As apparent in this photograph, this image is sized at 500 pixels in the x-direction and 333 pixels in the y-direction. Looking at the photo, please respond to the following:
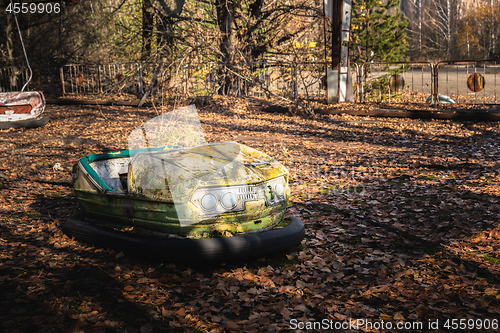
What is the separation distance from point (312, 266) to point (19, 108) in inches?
441

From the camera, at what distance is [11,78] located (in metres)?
20.1

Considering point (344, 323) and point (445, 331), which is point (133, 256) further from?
point (445, 331)

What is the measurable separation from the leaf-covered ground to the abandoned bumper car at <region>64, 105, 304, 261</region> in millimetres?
232

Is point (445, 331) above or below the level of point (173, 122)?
below

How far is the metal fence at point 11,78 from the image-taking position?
2023 cm

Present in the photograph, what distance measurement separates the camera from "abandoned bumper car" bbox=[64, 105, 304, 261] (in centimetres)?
354

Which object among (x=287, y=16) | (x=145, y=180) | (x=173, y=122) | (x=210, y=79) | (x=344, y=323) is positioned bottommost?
(x=344, y=323)

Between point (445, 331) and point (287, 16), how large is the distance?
15.6m

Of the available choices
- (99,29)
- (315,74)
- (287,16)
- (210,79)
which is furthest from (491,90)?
(99,29)

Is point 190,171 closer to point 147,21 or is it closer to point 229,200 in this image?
point 229,200

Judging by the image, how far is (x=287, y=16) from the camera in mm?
16594

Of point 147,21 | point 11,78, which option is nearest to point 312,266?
point 147,21

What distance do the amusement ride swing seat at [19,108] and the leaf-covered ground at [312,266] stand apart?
16.3 ft

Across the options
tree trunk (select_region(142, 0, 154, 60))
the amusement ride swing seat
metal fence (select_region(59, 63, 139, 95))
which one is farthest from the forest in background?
the amusement ride swing seat
